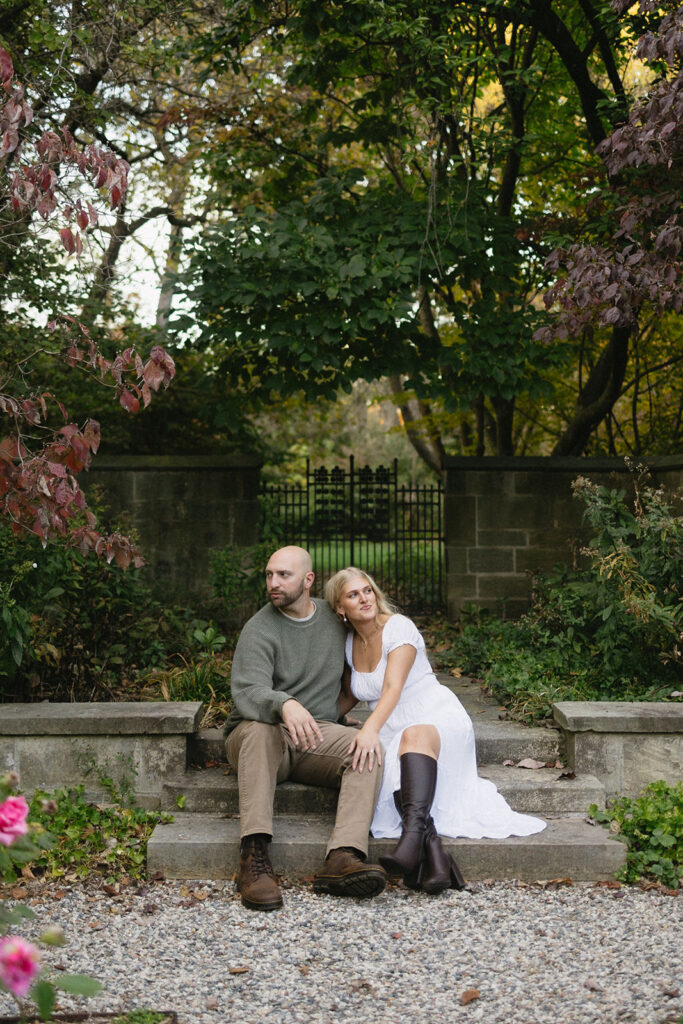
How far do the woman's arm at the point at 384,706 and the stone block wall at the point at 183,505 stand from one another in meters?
3.52

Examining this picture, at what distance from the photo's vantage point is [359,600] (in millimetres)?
4258

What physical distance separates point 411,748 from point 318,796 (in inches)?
25.1

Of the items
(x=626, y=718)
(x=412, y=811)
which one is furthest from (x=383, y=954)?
(x=626, y=718)

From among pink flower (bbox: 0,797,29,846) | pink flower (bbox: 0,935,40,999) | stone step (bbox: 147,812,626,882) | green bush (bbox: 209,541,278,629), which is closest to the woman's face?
stone step (bbox: 147,812,626,882)

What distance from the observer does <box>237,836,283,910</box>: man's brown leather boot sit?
11.7 ft

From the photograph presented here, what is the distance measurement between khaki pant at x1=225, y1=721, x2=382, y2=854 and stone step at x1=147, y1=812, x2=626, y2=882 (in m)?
0.21

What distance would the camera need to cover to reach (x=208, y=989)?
9.74 feet

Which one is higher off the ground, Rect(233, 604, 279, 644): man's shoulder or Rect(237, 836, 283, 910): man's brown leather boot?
Rect(233, 604, 279, 644): man's shoulder

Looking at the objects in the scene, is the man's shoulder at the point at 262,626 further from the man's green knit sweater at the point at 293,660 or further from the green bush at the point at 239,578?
the green bush at the point at 239,578

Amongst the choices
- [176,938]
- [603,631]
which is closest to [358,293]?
[603,631]

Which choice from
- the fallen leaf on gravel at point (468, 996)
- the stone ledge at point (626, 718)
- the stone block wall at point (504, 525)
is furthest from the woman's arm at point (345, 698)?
the stone block wall at point (504, 525)

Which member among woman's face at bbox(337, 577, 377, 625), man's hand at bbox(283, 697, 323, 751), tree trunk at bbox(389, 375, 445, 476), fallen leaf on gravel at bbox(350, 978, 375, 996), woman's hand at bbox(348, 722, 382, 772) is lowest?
fallen leaf on gravel at bbox(350, 978, 375, 996)

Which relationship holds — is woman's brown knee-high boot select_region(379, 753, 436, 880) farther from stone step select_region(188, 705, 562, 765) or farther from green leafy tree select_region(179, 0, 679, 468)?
green leafy tree select_region(179, 0, 679, 468)

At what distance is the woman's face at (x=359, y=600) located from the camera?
425cm
